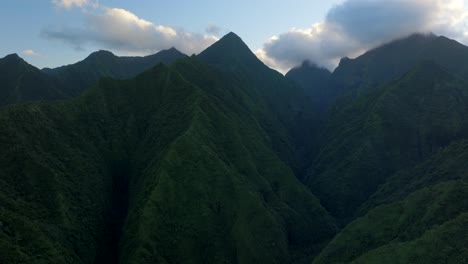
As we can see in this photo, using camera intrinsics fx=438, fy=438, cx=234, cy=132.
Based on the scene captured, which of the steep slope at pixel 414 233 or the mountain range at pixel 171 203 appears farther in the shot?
the mountain range at pixel 171 203

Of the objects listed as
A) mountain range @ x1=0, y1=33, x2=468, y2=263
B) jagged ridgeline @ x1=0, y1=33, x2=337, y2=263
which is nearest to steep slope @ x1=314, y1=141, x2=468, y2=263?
mountain range @ x1=0, y1=33, x2=468, y2=263

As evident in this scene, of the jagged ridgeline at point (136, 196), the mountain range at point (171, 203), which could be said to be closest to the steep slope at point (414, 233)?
the mountain range at point (171, 203)

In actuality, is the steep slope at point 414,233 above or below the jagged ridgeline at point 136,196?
below

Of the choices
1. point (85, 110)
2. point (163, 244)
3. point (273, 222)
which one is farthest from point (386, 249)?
point (85, 110)

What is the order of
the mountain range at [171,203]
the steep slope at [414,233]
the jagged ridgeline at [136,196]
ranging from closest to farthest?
the steep slope at [414,233]
the mountain range at [171,203]
the jagged ridgeline at [136,196]

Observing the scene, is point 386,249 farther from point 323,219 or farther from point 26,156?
point 26,156

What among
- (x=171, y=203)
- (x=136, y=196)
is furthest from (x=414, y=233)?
(x=136, y=196)

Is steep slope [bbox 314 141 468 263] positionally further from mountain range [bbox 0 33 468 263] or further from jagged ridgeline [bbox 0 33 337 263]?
jagged ridgeline [bbox 0 33 337 263]

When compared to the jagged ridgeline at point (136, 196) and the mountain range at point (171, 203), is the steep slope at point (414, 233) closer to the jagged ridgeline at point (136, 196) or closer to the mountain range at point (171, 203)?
the mountain range at point (171, 203)
